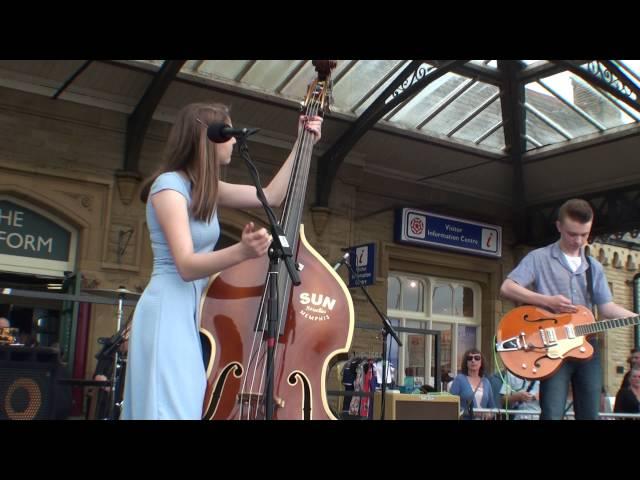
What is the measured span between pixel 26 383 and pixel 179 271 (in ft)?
9.61

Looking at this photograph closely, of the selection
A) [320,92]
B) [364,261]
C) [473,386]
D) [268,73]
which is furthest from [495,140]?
[320,92]

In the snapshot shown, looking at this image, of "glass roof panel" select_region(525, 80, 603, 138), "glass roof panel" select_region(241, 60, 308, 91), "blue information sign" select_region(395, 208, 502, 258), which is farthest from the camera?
"blue information sign" select_region(395, 208, 502, 258)

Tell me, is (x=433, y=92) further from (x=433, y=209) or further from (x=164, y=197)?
(x=164, y=197)

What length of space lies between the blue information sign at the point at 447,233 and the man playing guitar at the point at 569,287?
866 centimetres

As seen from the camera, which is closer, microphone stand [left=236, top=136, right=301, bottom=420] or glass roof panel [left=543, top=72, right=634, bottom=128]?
microphone stand [left=236, top=136, right=301, bottom=420]

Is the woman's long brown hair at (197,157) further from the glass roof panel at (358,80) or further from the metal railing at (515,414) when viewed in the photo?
the glass roof panel at (358,80)

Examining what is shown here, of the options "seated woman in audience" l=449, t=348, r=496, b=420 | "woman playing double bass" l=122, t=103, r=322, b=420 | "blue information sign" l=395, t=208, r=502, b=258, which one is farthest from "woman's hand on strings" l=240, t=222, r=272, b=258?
"blue information sign" l=395, t=208, r=502, b=258

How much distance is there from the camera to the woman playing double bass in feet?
6.51

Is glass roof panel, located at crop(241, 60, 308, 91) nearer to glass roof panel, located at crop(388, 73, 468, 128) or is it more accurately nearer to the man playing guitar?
glass roof panel, located at crop(388, 73, 468, 128)

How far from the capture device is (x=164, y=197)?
207 centimetres

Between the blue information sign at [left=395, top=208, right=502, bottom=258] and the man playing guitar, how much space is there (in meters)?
8.66

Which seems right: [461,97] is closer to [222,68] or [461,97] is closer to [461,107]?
[461,107]
